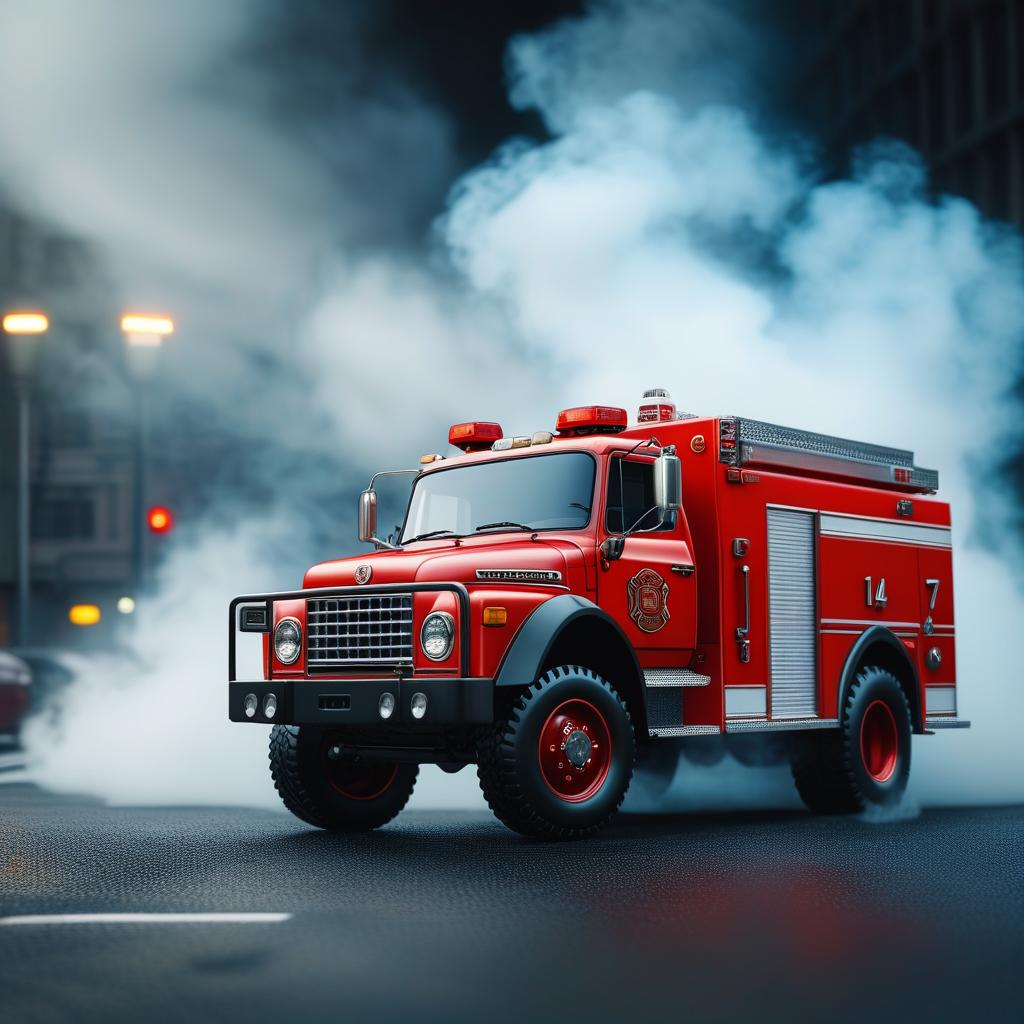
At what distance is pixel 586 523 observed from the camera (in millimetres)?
9773

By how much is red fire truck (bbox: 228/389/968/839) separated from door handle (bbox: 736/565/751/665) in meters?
0.02

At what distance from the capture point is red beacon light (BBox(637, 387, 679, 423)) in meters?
11.0

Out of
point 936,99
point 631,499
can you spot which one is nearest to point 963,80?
point 936,99

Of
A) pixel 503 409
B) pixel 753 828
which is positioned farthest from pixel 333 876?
pixel 503 409

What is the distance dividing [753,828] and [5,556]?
141 feet

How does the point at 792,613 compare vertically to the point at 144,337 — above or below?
below

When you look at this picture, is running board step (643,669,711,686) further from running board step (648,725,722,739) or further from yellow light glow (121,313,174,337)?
yellow light glow (121,313,174,337)

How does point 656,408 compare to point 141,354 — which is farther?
point 141,354

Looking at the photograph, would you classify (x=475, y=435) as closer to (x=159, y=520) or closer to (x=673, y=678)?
(x=673, y=678)

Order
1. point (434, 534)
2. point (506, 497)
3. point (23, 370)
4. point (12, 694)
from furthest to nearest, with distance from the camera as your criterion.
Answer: point (23, 370), point (12, 694), point (434, 534), point (506, 497)

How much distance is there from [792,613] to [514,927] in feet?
17.1

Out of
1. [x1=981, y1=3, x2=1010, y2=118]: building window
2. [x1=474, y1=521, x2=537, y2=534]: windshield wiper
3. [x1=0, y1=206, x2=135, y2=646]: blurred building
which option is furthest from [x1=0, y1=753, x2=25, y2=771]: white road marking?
[x1=0, y1=206, x2=135, y2=646]: blurred building

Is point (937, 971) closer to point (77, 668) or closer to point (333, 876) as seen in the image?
point (333, 876)

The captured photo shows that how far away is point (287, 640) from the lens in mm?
9719
